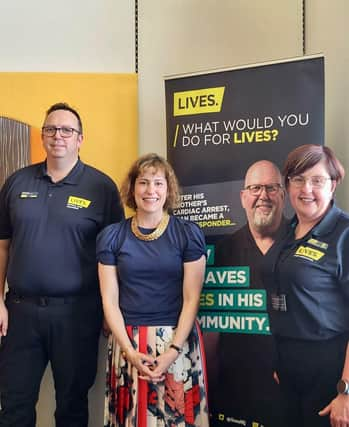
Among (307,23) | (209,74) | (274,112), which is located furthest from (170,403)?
(307,23)

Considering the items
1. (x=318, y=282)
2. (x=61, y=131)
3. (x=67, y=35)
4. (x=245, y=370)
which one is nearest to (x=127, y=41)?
(x=67, y=35)

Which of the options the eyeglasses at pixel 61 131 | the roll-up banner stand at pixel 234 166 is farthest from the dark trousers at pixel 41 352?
the eyeglasses at pixel 61 131

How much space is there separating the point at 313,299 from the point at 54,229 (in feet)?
3.68

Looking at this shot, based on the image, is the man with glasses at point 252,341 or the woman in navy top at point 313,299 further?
the man with glasses at point 252,341

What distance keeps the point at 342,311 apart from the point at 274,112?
2.91ft

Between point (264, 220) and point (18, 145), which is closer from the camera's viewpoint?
point (264, 220)

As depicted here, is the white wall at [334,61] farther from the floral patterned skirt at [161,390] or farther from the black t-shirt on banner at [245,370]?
the floral patterned skirt at [161,390]

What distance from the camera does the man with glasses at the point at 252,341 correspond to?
2223mm

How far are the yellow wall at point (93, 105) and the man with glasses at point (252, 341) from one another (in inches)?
29.5

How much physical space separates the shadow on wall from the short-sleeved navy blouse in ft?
2.86

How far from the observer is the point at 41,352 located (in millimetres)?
2324

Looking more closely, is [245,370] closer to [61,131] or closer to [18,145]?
[61,131]

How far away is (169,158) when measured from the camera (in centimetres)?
248

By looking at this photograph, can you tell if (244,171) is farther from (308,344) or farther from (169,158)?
(308,344)
